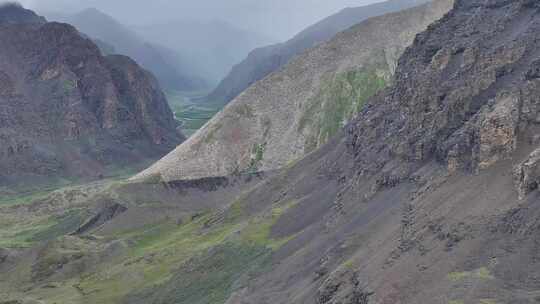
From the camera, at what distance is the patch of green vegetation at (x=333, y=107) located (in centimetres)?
18601

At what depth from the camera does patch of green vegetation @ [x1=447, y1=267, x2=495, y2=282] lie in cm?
4709

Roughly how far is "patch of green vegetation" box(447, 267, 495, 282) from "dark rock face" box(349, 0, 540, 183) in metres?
19.6

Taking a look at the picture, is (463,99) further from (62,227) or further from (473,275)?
(62,227)

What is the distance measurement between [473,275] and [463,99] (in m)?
37.4

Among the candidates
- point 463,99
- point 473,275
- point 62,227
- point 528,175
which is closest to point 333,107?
point 62,227

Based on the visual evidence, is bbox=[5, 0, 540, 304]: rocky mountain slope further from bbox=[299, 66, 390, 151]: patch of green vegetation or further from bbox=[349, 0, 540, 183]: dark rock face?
bbox=[299, 66, 390, 151]: patch of green vegetation

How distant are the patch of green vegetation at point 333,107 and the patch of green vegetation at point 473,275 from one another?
439 feet

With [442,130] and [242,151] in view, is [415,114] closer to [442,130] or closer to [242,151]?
[442,130]

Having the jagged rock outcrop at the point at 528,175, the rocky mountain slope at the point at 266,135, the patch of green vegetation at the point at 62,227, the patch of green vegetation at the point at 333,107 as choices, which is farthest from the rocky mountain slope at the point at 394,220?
the patch of green vegetation at the point at 333,107

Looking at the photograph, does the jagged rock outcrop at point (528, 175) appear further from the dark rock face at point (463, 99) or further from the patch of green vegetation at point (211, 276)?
the patch of green vegetation at point (211, 276)

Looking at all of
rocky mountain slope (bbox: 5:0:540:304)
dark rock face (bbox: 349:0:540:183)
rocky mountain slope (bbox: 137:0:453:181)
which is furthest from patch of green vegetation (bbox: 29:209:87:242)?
dark rock face (bbox: 349:0:540:183)

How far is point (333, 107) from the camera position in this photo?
19462 cm

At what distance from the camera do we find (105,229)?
6132 inches

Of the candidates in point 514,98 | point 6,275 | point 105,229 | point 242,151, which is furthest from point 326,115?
point 514,98
